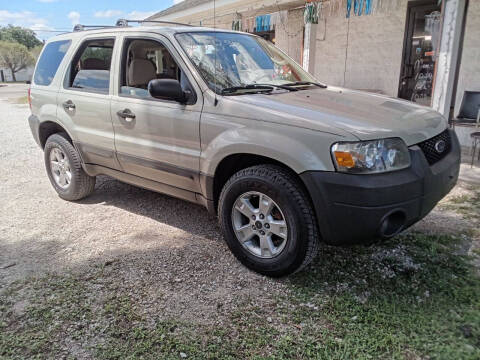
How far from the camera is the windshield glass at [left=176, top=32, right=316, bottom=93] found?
11.2 ft

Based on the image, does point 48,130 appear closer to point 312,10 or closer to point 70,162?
point 70,162

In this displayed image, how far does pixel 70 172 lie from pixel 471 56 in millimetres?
6947

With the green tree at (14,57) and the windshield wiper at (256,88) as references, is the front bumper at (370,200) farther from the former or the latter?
the green tree at (14,57)

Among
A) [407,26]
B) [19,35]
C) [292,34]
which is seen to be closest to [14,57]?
[19,35]

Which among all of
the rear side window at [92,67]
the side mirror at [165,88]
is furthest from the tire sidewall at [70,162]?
the side mirror at [165,88]

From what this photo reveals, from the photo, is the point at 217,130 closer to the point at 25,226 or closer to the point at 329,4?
the point at 25,226

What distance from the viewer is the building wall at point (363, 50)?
8.66 m

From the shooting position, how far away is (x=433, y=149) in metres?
3.03

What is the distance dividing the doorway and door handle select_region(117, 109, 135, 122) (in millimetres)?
6255

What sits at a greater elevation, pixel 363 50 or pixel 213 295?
pixel 363 50

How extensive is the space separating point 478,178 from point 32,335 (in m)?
5.42

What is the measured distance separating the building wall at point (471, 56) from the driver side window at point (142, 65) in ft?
18.8

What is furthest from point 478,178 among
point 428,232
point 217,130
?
point 217,130

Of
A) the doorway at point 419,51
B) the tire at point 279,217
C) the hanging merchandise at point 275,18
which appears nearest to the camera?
the tire at point 279,217
